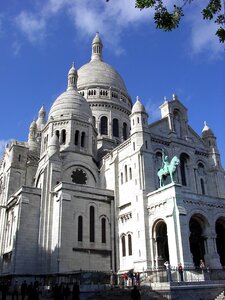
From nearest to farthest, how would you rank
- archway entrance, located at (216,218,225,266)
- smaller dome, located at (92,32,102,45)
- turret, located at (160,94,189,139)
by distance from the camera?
1. archway entrance, located at (216,218,225,266)
2. turret, located at (160,94,189,139)
3. smaller dome, located at (92,32,102,45)

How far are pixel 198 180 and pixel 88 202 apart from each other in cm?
1440

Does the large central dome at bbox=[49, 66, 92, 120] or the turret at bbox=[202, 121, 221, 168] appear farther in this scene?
the large central dome at bbox=[49, 66, 92, 120]

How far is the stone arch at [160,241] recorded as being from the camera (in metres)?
32.8

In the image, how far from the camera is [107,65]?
65.7 metres

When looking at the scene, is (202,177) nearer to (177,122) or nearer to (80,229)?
(177,122)

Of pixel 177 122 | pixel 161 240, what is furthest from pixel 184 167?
pixel 161 240

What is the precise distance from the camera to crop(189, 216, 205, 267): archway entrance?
33.4m

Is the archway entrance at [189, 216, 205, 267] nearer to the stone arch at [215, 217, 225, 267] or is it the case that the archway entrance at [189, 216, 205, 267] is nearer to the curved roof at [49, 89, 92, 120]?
the stone arch at [215, 217, 225, 267]

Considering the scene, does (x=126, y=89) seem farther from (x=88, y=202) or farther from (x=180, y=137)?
(x=88, y=202)

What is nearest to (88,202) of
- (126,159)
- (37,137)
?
(126,159)

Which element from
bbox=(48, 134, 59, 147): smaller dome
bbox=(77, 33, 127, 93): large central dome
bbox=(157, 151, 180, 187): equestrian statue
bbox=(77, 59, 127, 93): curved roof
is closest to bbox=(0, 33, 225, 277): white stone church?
bbox=(48, 134, 59, 147): smaller dome

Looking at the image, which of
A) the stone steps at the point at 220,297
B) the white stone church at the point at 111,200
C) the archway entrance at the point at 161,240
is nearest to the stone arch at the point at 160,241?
the archway entrance at the point at 161,240

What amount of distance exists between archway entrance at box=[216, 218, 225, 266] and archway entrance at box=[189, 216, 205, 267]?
7.80 feet

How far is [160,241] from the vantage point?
33969mm
